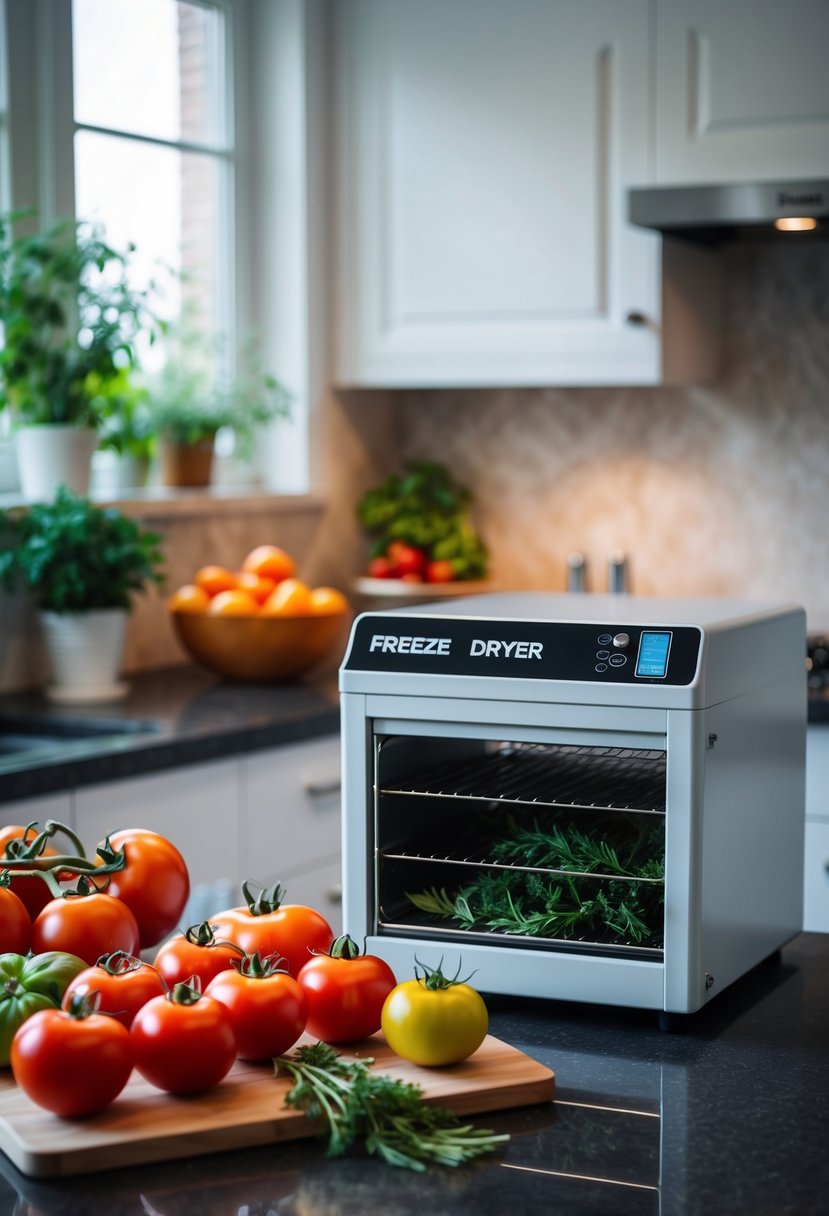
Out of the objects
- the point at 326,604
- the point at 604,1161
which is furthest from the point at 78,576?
the point at 604,1161

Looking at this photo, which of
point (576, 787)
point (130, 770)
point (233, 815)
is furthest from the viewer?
point (233, 815)

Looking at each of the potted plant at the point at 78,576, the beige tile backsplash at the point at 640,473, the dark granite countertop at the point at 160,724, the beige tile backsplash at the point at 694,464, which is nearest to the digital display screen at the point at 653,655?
the dark granite countertop at the point at 160,724

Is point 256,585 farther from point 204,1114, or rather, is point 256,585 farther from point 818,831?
point 204,1114

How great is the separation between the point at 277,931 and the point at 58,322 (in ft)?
5.74

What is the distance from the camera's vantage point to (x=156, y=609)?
9.91 ft

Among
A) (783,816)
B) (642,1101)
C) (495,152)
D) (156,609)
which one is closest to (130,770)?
(156,609)

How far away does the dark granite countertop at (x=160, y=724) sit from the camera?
2.06 m

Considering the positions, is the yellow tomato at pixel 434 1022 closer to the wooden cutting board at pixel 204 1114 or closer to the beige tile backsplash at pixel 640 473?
the wooden cutting board at pixel 204 1114

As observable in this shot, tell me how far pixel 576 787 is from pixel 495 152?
6.67ft

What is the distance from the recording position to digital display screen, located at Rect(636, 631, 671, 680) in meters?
1.13

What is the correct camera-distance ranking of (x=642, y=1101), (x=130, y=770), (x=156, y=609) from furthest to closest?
(x=156, y=609), (x=130, y=770), (x=642, y=1101)

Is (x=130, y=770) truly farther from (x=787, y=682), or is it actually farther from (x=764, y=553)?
(x=764, y=553)

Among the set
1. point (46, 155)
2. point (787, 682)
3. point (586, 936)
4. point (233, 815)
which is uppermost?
point (46, 155)

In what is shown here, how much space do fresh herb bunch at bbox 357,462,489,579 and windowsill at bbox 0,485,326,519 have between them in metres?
0.14
